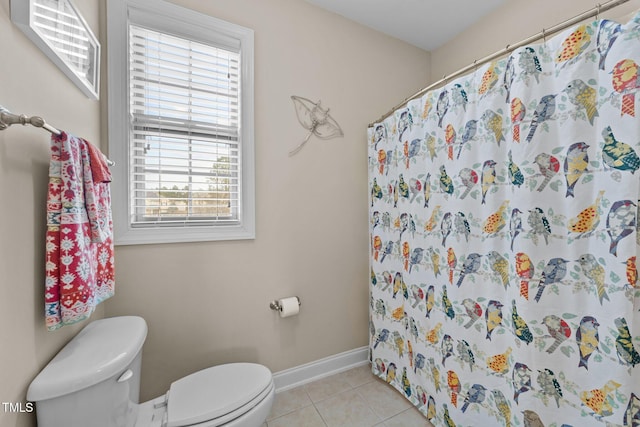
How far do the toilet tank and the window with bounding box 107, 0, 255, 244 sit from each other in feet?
1.80

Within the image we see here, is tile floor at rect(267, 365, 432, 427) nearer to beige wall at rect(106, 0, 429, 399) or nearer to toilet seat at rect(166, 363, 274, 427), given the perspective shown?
beige wall at rect(106, 0, 429, 399)

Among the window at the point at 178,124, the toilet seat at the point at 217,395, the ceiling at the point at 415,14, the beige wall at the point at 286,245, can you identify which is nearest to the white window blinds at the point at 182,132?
the window at the point at 178,124

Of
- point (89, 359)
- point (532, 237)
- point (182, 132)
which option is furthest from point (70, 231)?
point (532, 237)

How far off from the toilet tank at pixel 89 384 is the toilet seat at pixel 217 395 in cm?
17

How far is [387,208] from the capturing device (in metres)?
1.76

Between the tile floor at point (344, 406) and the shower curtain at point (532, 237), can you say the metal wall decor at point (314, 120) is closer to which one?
the shower curtain at point (532, 237)

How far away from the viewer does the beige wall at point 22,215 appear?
2.28 ft

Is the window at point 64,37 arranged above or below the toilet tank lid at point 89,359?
above

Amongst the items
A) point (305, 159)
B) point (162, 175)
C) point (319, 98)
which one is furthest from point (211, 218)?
point (319, 98)

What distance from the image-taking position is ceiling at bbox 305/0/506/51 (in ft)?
5.81

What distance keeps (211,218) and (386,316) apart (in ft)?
4.25

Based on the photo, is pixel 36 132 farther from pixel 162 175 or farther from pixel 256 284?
pixel 256 284

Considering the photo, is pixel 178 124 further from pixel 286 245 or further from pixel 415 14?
pixel 415 14

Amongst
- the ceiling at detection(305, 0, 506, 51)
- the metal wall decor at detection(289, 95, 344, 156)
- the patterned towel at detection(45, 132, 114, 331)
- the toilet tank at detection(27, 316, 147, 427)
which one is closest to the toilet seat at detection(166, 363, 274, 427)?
the toilet tank at detection(27, 316, 147, 427)
